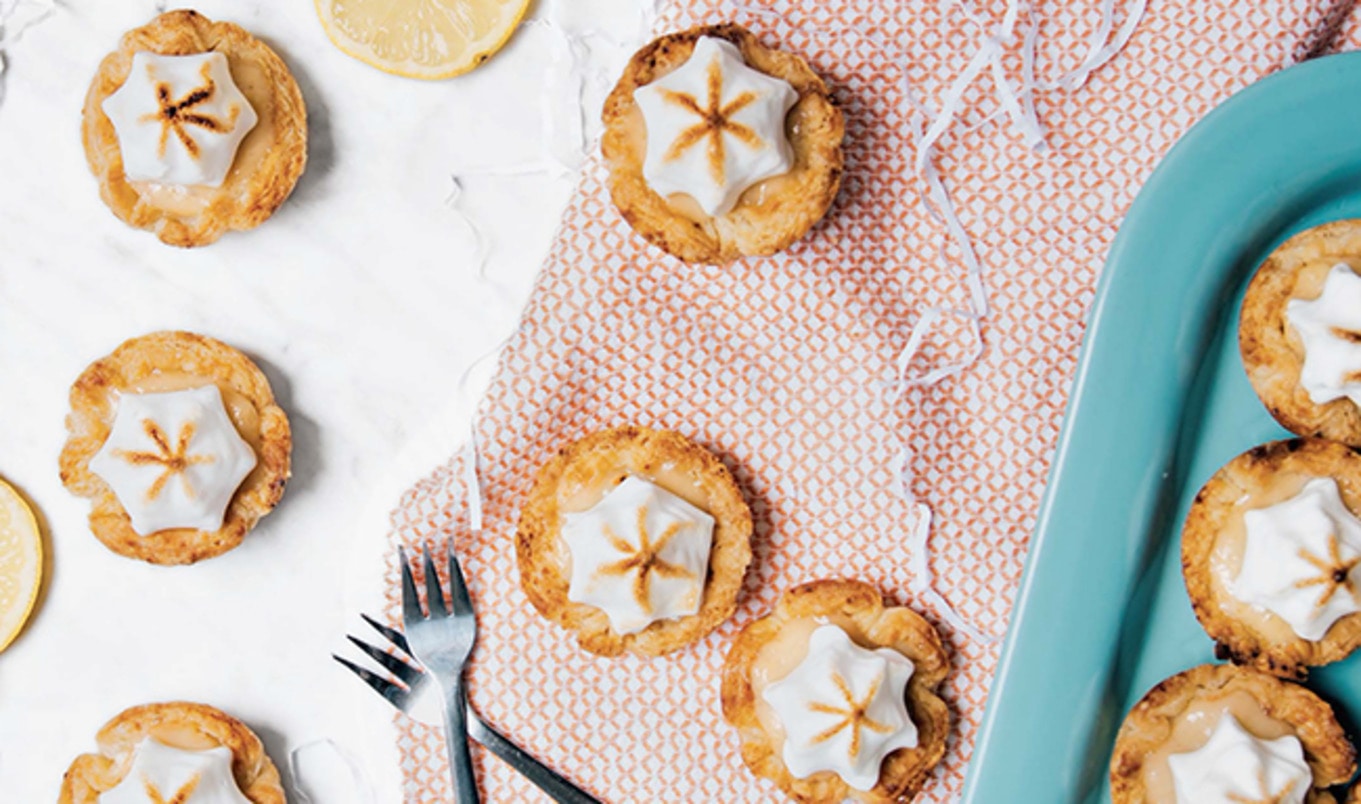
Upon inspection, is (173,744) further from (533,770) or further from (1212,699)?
(1212,699)

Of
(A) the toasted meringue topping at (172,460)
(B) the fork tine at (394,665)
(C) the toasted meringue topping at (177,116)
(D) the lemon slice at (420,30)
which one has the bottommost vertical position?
(B) the fork tine at (394,665)

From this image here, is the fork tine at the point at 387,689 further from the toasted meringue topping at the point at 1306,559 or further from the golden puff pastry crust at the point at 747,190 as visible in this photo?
the toasted meringue topping at the point at 1306,559

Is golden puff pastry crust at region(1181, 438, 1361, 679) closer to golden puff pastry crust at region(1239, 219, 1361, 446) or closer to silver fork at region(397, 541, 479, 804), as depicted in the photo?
golden puff pastry crust at region(1239, 219, 1361, 446)

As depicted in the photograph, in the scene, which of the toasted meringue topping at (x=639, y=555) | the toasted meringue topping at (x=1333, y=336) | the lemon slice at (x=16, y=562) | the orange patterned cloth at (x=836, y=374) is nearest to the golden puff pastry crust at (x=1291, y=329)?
the toasted meringue topping at (x=1333, y=336)

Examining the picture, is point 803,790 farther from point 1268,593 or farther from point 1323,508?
point 1323,508

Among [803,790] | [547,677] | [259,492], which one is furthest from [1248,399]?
[259,492]

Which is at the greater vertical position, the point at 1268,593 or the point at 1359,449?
the point at 1359,449
